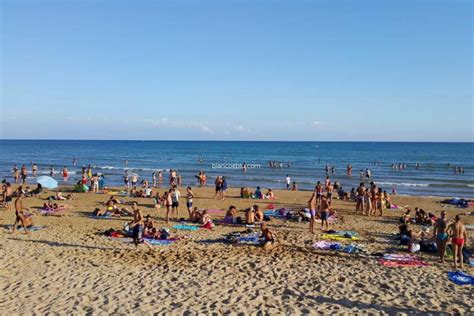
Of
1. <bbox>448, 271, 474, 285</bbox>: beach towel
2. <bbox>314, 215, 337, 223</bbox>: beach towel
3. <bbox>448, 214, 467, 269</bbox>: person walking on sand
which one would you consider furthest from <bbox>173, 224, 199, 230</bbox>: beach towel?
<bbox>448, 271, 474, 285</bbox>: beach towel

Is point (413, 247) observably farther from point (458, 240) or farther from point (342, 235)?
point (342, 235)

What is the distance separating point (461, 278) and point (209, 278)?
5.43m

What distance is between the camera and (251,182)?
117ft

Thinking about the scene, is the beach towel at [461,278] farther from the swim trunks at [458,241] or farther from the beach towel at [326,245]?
the beach towel at [326,245]

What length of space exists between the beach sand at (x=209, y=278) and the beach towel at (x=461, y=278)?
18cm

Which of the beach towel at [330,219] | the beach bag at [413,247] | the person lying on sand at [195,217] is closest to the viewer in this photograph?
the beach bag at [413,247]

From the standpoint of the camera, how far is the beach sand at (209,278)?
7945mm

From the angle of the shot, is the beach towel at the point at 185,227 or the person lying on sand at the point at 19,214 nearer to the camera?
the person lying on sand at the point at 19,214

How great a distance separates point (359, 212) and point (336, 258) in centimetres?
874

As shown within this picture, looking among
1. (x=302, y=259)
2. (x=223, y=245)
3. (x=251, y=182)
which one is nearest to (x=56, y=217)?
(x=223, y=245)

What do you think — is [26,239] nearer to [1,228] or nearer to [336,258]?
[1,228]

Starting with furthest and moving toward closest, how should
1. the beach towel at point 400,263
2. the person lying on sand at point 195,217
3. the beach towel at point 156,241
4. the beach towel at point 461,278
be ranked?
the person lying on sand at point 195,217, the beach towel at point 156,241, the beach towel at point 400,263, the beach towel at point 461,278

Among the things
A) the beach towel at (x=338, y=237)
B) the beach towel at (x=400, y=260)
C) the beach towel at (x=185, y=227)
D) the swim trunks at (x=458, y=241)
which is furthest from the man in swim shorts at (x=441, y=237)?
the beach towel at (x=185, y=227)

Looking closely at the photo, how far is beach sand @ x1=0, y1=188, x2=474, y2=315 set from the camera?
795 centimetres
